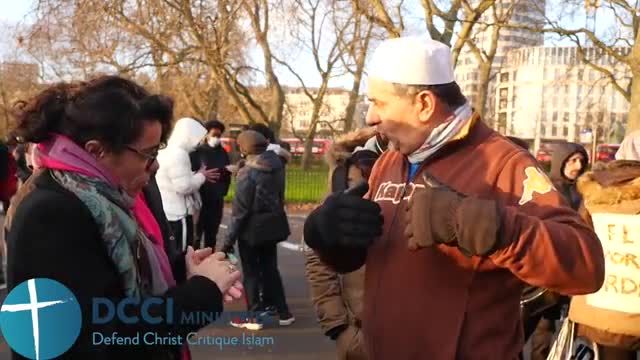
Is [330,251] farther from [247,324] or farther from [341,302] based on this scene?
[247,324]

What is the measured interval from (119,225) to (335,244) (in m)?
0.65

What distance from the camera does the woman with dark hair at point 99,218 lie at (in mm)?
1911

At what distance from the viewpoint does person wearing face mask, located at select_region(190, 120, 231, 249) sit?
8672 millimetres

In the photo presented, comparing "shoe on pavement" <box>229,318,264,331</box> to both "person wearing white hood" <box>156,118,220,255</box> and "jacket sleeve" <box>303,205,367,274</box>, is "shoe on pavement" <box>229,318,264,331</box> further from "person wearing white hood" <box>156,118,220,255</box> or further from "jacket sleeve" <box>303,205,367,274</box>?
"jacket sleeve" <box>303,205,367,274</box>

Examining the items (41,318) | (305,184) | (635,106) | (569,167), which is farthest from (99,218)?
(305,184)

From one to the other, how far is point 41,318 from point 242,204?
4297mm

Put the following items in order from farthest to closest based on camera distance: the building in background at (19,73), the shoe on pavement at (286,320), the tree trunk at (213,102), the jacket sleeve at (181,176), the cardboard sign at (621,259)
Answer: the building in background at (19,73)
the tree trunk at (213,102)
the jacket sleeve at (181,176)
the shoe on pavement at (286,320)
the cardboard sign at (621,259)

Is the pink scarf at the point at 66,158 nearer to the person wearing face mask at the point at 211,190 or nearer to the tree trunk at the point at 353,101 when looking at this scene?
the person wearing face mask at the point at 211,190

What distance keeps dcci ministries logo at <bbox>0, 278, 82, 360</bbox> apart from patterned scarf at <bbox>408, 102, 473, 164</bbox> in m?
1.11

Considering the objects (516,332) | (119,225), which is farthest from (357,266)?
(119,225)

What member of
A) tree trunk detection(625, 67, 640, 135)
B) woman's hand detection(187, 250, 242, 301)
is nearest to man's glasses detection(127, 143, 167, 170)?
woman's hand detection(187, 250, 242, 301)

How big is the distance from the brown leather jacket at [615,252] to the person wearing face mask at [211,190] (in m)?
5.57

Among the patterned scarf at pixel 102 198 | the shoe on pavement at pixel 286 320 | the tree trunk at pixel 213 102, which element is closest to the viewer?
the patterned scarf at pixel 102 198

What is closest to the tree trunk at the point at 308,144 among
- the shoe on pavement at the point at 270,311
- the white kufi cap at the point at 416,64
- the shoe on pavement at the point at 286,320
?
the shoe on pavement at the point at 270,311
